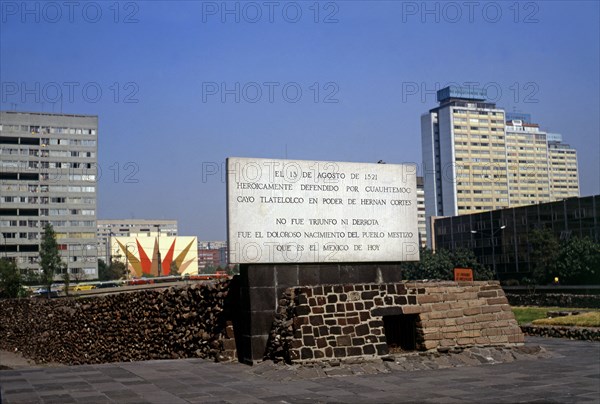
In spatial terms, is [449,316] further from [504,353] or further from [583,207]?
[583,207]

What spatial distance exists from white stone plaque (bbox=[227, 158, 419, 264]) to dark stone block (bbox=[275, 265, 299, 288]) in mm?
238

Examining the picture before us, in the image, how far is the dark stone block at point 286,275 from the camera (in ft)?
54.9

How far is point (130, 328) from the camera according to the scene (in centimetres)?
2333

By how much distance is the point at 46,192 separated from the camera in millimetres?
Answer: 122875

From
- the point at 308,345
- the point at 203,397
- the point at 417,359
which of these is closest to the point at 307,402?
the point at 203,397

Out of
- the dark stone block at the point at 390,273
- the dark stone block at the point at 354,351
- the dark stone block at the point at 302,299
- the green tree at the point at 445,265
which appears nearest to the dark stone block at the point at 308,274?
the dark stone block at the point at 302,299

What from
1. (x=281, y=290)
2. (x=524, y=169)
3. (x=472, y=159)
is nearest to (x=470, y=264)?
(x=281, y=290)

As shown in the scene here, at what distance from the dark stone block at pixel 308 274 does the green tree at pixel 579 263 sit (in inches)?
1747

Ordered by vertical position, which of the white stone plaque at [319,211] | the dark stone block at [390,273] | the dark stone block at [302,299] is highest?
the white stone plaque at [319,211]

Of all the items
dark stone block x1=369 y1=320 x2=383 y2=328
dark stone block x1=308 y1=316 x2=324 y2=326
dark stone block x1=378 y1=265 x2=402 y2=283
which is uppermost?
dark stone block x1=378 y1=265 x2=402 y2=283

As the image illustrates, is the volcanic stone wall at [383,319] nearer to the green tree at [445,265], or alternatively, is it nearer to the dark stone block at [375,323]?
the dark stone block at [375,323]

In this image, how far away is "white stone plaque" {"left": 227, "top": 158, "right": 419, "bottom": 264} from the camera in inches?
650

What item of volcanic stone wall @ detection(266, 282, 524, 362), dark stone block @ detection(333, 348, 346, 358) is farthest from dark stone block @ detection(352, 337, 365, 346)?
dark stone block @ detection(333, 348, 346, 358)

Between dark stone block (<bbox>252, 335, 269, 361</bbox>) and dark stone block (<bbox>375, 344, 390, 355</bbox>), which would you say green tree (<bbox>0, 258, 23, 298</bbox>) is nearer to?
dark stone block (<bbox>252, 335, 269, 361</bbox>)
